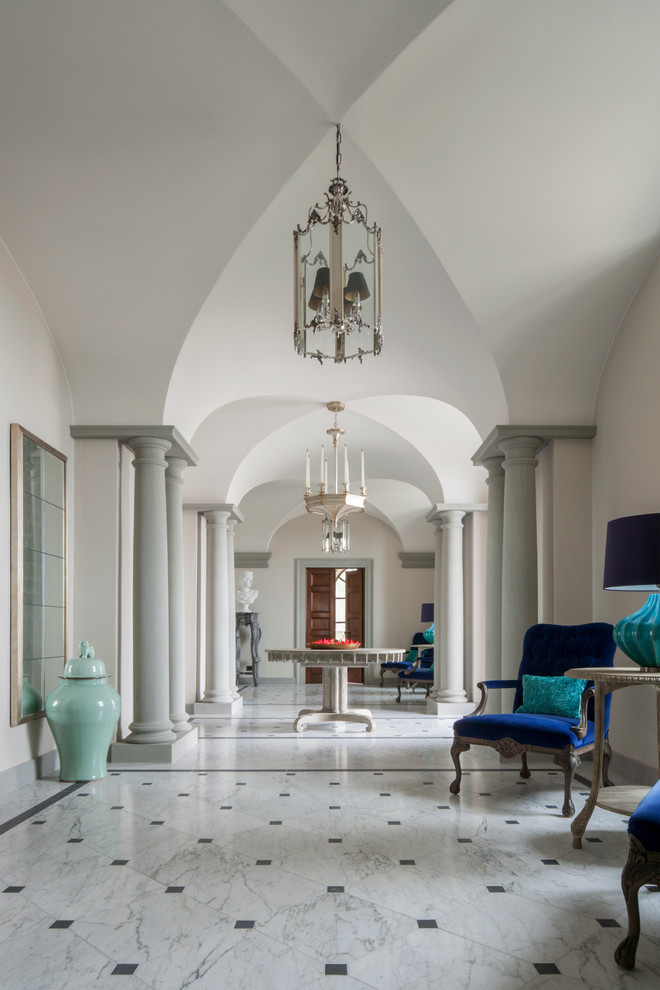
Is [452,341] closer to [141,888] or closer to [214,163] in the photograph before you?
[214,163]

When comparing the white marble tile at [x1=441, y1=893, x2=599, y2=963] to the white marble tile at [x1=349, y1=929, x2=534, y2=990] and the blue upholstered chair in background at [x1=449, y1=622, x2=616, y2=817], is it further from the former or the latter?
the blue upholstered chair in background at [x1=449, y1=622, x2=616, y2=817]

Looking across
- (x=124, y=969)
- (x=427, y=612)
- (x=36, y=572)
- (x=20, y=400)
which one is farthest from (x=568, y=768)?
(x=427, y=612)


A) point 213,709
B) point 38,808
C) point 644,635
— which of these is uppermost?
point 644,635

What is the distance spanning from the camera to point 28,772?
6059 millimetres

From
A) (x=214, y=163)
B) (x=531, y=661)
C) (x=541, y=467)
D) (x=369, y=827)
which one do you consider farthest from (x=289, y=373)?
(x=369, y=827)

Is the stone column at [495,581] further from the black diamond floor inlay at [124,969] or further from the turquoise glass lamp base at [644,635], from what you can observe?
the black diamond floor inlay at [124,969]

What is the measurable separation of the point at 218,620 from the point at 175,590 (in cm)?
353

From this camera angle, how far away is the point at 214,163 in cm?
525

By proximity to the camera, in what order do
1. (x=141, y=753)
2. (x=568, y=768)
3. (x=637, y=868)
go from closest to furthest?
(x=637, y=868)
(x=568, y=768)
(x=141, y=753)

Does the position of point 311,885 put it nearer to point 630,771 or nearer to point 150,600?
point 630,771

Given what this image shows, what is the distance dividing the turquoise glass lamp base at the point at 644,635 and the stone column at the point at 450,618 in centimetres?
701

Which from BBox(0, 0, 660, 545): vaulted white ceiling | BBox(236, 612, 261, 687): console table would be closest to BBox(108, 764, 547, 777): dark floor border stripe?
BBox(0, 0, 660, 545): vaulted white ceiling

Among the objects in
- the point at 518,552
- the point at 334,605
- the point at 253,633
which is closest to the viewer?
the point at 518,552

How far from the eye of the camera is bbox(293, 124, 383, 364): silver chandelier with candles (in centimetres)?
404
